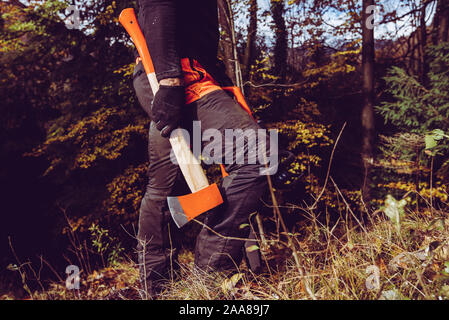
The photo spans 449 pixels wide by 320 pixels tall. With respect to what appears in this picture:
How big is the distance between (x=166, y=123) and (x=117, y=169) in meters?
4.77

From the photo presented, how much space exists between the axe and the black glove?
58 mm

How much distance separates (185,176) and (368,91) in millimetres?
5505

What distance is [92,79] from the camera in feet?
18.7

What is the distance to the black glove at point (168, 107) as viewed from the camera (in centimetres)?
142

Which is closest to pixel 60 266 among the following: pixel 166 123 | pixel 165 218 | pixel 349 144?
pixel 165 218

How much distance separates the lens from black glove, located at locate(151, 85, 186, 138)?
4.66 feet

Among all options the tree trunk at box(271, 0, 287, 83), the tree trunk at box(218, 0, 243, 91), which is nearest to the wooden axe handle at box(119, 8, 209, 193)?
the tree trunk at box(218, 0, 243, 91)

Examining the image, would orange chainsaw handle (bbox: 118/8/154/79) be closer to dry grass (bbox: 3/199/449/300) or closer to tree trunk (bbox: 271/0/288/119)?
dry grass (bbox: 3/199/449/300)

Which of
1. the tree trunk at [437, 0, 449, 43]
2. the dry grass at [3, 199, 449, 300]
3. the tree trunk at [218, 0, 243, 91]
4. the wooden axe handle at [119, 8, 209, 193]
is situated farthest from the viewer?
the tree trunk at [437, 0, 449, 43]

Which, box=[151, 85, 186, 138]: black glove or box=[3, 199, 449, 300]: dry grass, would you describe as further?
box=[151, 85, 186, 138]: black glove

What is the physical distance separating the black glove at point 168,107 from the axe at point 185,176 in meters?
0.06

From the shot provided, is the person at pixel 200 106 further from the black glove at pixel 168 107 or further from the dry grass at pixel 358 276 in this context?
the dry grass at pixel 358 276

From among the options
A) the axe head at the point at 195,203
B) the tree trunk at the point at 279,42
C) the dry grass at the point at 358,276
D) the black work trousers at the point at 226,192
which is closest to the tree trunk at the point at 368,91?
the tree trunk at the point at 279,42

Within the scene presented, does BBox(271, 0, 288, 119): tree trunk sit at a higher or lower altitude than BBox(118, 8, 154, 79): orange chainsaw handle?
higher
